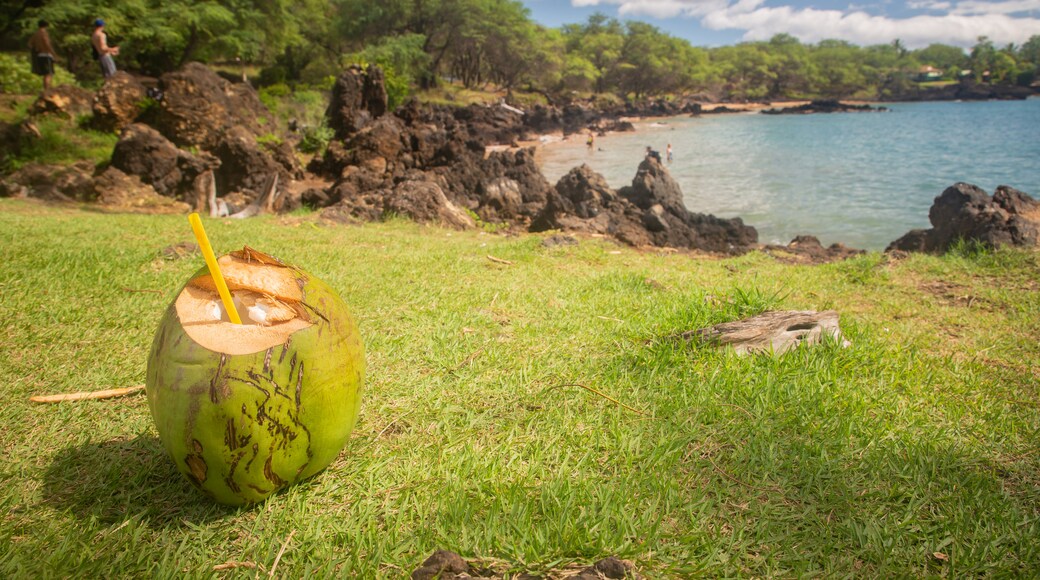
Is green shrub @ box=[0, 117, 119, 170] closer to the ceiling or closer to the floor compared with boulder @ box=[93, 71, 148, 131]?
closer to the floor

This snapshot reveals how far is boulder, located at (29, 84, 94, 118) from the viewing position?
12016 mm

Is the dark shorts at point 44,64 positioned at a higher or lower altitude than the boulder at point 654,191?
higher

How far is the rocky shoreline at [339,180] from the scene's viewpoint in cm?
958

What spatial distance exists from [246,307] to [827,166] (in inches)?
1127

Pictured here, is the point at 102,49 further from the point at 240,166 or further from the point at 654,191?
the point at 654,191

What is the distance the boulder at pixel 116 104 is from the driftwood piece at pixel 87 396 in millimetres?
12253

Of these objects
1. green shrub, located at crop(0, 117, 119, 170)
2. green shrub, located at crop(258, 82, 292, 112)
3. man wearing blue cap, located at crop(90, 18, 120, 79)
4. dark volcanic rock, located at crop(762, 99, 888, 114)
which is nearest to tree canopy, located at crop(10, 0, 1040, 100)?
green shrub, located at crop(258, 82, 292, 112)

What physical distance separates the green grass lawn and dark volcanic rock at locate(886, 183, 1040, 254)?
2.58 m

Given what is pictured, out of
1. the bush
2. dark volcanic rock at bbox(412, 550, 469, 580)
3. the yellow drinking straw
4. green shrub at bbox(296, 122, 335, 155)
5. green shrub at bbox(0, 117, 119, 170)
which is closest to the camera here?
dark volcanic rock at bbox(412, 550, 469, 580)

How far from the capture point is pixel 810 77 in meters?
82.5

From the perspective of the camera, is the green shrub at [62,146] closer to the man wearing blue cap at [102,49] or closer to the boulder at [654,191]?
the man wearing blue cap at [102,49]

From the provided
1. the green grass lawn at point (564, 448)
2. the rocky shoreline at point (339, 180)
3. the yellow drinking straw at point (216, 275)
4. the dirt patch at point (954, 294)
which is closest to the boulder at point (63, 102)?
the rocky shoreline at point (339, 180)

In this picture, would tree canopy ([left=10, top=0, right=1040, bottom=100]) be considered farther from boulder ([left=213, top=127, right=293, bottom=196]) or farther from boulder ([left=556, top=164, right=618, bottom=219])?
boulder ([left=556, top=164, right=618, bottom=219])

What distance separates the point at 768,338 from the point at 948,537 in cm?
143
